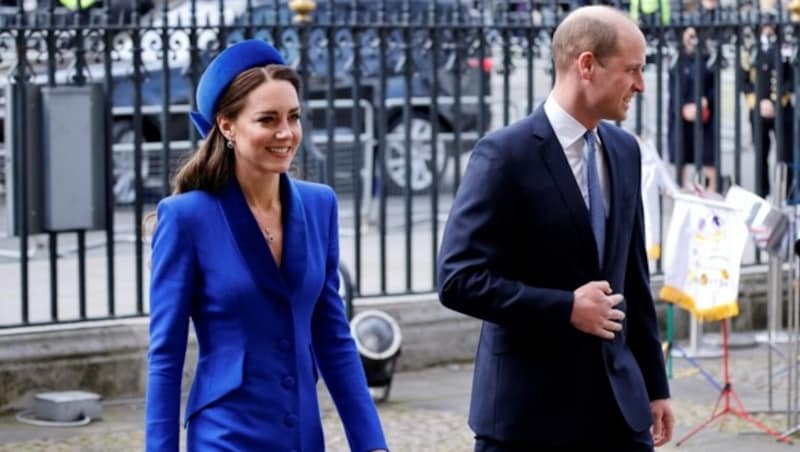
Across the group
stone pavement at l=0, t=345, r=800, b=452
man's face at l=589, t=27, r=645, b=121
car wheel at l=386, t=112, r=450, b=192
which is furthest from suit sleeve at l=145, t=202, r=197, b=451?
car wheel at l=386, t=112, r=450, b=192

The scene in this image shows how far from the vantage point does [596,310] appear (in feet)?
14.9

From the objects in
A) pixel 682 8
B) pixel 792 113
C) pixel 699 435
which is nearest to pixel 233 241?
pixel 699 435

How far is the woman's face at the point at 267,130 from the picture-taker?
418 centimetres

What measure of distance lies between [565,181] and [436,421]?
14.1ft

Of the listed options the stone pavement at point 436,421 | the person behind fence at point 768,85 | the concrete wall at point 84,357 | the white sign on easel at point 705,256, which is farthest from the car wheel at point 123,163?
the white sign on easel at point 705,256

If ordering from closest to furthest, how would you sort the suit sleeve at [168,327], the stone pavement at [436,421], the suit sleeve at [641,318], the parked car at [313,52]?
the suit sleeve at [168,327]
the suit sleeve at [641,318]
the stone pavement at [436,421]
the parked car at [313,52]

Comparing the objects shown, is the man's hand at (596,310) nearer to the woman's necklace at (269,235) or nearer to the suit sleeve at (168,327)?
the woman's necklace at (269,235)

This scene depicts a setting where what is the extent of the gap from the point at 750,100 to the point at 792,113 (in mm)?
1284

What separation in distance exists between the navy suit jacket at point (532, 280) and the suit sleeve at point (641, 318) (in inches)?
4.7

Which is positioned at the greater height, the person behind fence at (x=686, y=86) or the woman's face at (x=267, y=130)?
the woman's face at (x=267, y=130)

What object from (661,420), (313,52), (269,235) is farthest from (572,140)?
(313,52)

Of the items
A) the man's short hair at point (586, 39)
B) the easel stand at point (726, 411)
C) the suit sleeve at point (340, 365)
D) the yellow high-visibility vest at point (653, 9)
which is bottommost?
the easel stand at point (726, 411)

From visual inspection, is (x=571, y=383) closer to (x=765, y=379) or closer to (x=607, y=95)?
(x=607, y=95)

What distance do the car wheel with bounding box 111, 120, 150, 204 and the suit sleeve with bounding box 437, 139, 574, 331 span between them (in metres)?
7.26
